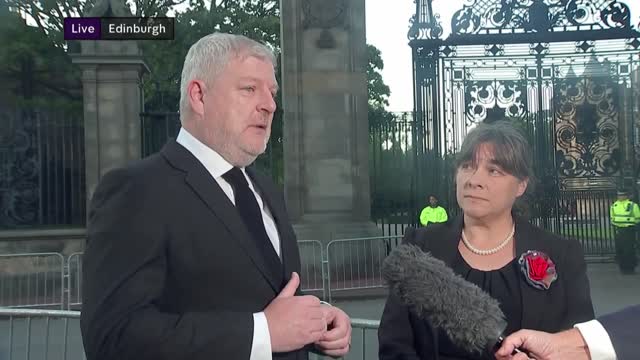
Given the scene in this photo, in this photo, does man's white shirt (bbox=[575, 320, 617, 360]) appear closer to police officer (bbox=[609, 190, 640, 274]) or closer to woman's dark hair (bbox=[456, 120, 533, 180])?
woman's dark hair (bbox=[456, 120, 533, 180])

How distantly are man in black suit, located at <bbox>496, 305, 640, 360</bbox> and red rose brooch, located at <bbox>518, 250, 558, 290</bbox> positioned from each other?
40cm

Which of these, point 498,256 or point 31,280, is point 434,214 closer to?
point 31,280

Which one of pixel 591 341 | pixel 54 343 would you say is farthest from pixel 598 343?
pixel 54 343

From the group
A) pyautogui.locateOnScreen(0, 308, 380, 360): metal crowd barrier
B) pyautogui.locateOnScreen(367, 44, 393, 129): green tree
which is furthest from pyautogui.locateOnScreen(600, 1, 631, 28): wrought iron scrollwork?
pyautogui.locateOnScreen(367, 44, 393, 129): green tree

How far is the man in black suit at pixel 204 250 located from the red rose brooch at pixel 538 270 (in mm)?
783

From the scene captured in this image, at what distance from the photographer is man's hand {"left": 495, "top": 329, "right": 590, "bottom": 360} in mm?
1768

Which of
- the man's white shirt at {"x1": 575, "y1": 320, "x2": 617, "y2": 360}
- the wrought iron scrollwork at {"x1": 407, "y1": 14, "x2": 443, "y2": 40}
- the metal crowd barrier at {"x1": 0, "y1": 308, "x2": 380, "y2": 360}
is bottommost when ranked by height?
the metal crowd barrier at {"x1": 0, "y1": 308, "x2": 380, "y2": 360}

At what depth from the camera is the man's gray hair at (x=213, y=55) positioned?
1.94 metres

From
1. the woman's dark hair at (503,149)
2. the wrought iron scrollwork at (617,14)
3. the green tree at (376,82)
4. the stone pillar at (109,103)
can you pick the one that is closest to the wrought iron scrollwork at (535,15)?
the wrought iron scrollwork at (617,14)

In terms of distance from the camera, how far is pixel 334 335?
196 centimetres

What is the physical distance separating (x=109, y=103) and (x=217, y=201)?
369 inches

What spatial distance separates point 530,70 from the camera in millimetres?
11180

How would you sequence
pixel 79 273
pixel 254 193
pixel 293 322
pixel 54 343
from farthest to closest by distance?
1. pixel 79 273
2. pixel 54 343
3. pixel 254 193
4. pixel 293 322

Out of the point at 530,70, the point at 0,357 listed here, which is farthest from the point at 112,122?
the point at 530,70
